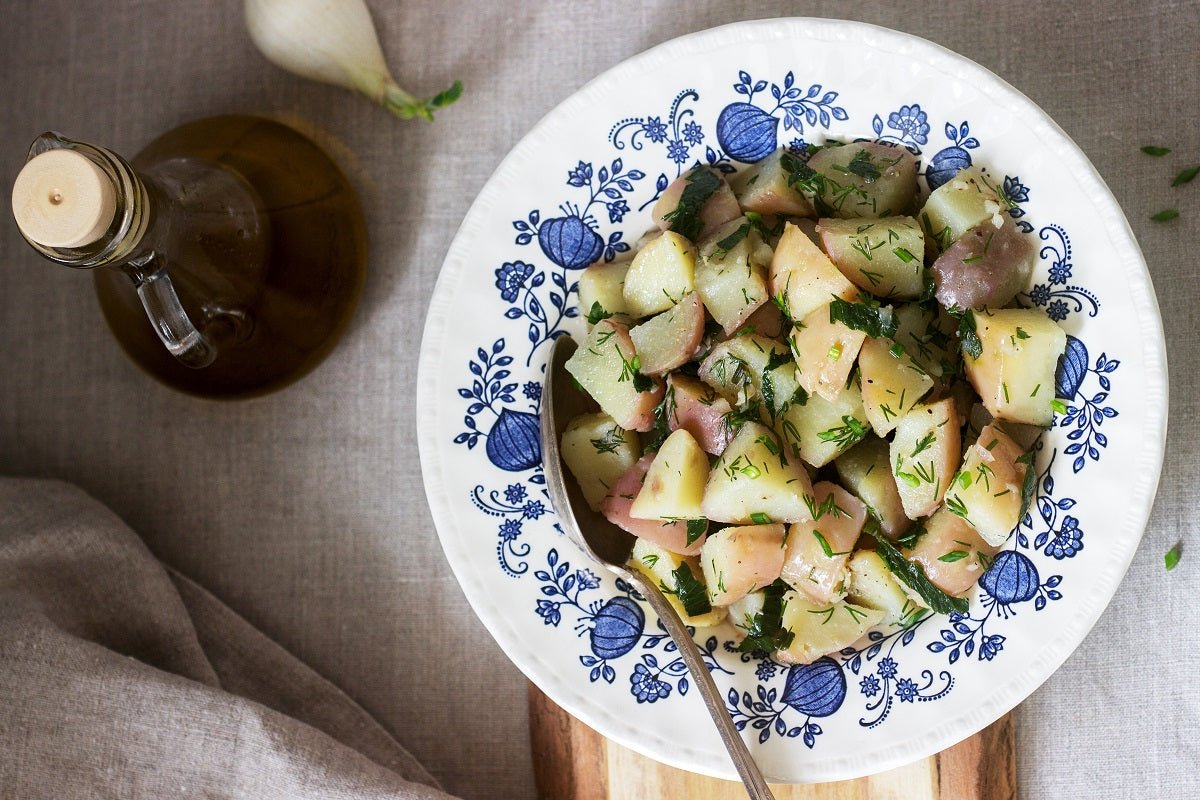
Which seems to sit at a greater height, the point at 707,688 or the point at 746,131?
the point at 746,131

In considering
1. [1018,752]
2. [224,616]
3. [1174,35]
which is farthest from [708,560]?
[1174,35]

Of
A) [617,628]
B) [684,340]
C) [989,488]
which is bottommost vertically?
[617,628]

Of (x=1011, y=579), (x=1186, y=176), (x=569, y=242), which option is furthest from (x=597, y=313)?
(x=1186, y=176)

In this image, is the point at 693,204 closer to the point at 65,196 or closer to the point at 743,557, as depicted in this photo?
Answer: the point at 743,557

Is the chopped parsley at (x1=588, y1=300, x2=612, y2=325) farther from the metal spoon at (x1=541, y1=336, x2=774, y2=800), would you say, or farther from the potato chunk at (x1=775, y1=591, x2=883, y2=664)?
the potato chunk at (x1=775, y1=591, x2=883, y2=664)

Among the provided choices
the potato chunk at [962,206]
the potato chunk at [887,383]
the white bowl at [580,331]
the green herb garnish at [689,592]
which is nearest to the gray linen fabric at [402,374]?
the white bowl at [580,331]

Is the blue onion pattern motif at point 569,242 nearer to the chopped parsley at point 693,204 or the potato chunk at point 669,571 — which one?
the chopped parsley at point 693,204

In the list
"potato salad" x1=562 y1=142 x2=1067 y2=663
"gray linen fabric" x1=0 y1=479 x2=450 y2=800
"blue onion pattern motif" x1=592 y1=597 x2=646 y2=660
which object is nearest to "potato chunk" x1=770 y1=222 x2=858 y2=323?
"potato salad" x1=562 y1=142 x2=1067 y2=663
